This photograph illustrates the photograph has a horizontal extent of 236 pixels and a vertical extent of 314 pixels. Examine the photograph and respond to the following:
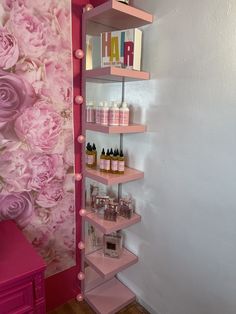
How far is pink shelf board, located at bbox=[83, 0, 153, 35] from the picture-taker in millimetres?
1190

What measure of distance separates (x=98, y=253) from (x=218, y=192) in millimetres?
992

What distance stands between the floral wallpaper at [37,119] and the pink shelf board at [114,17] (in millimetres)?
147

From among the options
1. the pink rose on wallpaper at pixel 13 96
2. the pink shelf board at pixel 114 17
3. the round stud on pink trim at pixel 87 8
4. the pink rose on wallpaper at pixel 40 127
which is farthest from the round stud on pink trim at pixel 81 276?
the round stud on pink trim at pixel 87 8

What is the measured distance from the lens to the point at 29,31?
120 cm

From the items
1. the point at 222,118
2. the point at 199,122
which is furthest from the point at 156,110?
the point at 222,118

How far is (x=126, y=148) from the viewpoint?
1.60 meters

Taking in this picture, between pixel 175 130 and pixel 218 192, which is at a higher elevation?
pixel 175 130

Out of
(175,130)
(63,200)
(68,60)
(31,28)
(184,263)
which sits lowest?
(184,263)

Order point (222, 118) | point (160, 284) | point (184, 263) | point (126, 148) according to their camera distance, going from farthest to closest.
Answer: point (126, 148), point (160, 284), point (184, 263), point (222, 118)

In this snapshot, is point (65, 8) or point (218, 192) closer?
point (218, 192)

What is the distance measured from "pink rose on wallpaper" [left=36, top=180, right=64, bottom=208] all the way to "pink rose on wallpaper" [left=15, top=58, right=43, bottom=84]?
1.98 ft

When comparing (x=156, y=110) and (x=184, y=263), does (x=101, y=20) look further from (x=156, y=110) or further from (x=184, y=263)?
(x=184, y=263)

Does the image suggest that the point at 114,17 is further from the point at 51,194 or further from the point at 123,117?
the point at 51,194

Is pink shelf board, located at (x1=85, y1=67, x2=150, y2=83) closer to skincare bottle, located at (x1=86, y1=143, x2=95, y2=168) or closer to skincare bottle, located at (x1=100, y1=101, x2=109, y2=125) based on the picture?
skincare bottle, located at (x1=100, y1=101, x2=109, y2=125)
